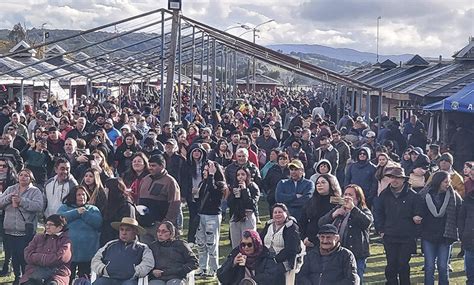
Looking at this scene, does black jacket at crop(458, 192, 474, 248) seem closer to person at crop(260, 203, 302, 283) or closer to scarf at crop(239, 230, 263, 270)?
person at crop(260, 203, 302, 283)

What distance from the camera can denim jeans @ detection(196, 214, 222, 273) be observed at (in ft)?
33.4

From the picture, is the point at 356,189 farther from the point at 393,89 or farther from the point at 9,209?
the point at 393,89

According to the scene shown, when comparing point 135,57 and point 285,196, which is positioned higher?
→ point 135,57

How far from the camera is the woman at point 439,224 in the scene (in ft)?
30.5

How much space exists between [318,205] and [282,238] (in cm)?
101

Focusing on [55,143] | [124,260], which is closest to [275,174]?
[124,260]

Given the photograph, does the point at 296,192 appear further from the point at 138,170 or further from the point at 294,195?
the point at 138,170

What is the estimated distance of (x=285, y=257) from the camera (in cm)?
793

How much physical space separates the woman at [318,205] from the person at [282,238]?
0.74 m

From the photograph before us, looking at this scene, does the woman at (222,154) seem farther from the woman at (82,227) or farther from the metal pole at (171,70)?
the metal pole at (171,70)

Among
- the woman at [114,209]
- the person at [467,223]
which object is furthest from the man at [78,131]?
the person at [467,223]

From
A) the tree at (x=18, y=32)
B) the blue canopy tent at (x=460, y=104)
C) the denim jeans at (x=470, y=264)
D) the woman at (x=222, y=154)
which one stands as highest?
Result: the tree at (x=18, y=32)

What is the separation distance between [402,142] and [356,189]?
34.4ft

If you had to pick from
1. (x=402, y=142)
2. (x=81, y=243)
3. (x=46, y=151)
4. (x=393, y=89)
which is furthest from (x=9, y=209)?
(x=393, y=89)
